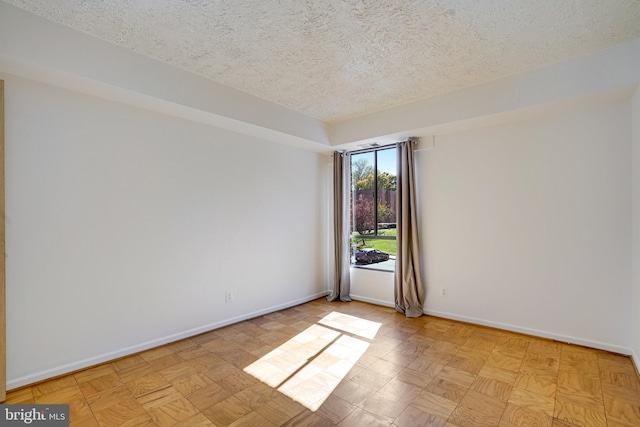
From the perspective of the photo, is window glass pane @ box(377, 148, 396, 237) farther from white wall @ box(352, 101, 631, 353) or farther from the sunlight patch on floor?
the sunlight patch on floor

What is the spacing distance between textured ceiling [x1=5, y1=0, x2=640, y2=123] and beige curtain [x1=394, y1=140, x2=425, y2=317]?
1.17 m

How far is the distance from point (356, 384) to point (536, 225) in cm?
254

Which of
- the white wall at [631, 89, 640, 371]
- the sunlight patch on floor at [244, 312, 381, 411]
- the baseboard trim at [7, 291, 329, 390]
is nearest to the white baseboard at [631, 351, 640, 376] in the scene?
the white wall at [631, 89, 640, 371]

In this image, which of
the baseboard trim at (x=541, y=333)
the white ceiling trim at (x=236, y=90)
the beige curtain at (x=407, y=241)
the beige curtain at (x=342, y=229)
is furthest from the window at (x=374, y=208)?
the baseboard trim at (x=541, y=333)

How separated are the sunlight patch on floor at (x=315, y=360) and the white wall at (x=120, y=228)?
1.03 meters

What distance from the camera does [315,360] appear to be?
9.31 ft

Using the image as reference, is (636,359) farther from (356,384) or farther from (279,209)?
(279,209)

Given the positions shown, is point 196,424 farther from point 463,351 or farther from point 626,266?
point 626,266

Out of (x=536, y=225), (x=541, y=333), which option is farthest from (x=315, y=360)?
(x=536, y=225)

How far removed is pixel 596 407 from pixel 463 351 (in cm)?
102

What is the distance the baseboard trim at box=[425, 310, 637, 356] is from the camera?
2900 millimetres

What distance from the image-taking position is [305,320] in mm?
3934

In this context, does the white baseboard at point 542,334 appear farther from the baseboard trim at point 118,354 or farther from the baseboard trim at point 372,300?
the baseboard trim at point 118,354

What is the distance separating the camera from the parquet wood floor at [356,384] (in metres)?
2.03
